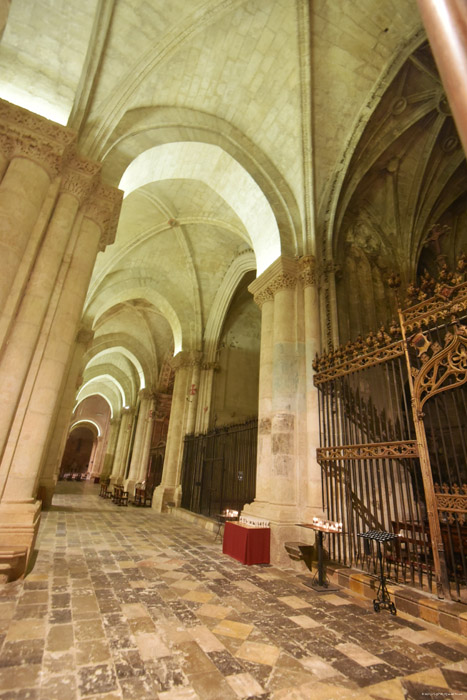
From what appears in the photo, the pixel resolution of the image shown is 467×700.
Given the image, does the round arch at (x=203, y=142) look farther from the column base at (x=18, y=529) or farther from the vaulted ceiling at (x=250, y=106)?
the column base at (x=18, y=529)

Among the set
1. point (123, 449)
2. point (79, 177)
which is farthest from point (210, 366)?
point (123, 449)

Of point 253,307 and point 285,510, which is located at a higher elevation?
point 253,307

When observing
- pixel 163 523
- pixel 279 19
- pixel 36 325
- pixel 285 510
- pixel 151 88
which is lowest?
pixel 163 523

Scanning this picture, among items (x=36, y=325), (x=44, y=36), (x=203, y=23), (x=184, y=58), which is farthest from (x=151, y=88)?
(x=36, y=325)

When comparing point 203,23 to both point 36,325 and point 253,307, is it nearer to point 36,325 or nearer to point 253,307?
point 36,325

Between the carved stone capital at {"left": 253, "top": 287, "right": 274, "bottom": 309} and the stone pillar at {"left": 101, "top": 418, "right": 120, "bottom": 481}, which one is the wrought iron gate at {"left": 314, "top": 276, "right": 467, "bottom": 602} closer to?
the carved stone capital at {"left": 253, "top": 287, "right": 274, "bottom": 309}

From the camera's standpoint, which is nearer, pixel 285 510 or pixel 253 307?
pixel 285 510

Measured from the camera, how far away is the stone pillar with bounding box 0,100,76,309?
4262 millimetres

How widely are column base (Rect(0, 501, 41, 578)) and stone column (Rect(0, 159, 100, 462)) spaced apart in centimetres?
70

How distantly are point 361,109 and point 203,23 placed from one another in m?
3.79

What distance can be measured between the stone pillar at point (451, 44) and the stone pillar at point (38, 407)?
467cm

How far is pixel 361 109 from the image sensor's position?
24.8 feet

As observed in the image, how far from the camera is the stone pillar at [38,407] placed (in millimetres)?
3771

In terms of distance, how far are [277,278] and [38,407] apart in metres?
5.31
